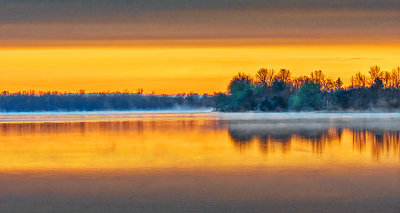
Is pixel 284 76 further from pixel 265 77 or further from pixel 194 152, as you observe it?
pixel 194 152

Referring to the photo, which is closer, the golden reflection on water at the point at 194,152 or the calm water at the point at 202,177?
the calm water at the point at 202,177

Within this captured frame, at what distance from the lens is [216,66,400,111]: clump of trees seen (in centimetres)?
11238

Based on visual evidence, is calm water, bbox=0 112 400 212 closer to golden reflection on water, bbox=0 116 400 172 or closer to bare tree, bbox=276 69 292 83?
golden reflection on water, bbox=0 116 400 172

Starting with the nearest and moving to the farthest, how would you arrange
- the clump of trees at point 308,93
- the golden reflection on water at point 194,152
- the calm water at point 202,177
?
the calm water at point 202,177 → the golden reflection on water at point 194,152 → the clump of trees at point 308,93

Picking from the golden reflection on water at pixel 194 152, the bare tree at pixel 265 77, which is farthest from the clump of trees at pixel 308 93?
the golden reflection on water at pixel 194 152

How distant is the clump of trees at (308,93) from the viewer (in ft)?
369

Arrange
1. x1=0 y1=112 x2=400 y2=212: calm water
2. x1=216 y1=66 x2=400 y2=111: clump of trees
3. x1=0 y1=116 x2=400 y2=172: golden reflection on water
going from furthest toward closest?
x1=216 y1=66 x2=400 y2=111: clump of trees → x1=0 y1=116 x2=400 y2=172: golden reflection on water → x1=0 y1=112 x2=400 y2=212: calm water

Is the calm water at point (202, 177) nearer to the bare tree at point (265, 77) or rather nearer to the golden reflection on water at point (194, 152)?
the golden reflection on water at point (194, 152)

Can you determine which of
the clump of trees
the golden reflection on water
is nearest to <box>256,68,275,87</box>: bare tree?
the clump of trees

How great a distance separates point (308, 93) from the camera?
376 feet

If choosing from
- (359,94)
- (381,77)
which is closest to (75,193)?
(359,94)

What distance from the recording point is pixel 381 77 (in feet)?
391

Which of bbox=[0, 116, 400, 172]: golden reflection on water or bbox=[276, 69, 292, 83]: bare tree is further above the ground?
bbox=[276, 69, 292, 83]: bare tree

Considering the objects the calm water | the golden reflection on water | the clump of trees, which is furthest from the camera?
the clump of trees
